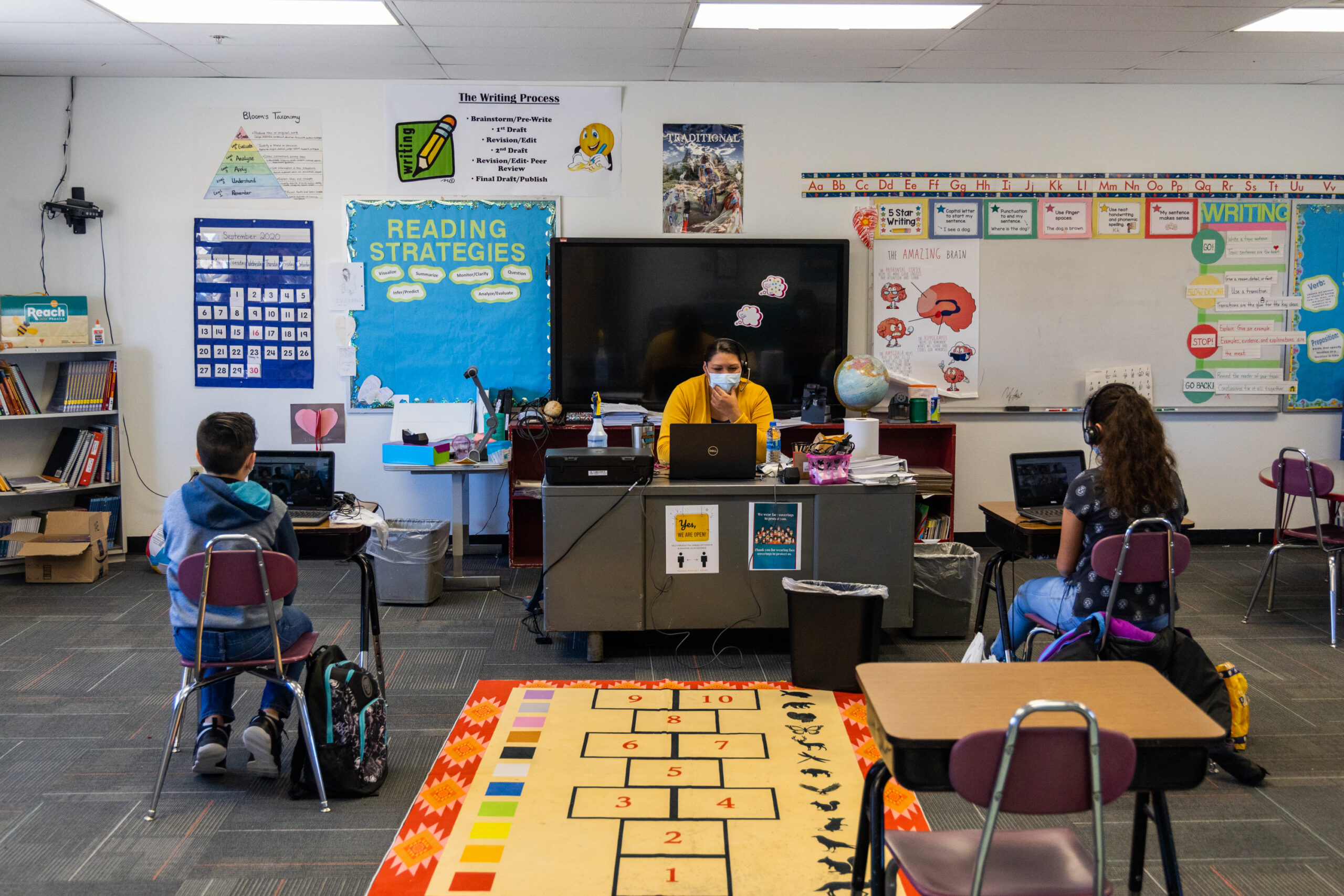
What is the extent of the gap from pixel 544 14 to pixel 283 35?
4.50 feet

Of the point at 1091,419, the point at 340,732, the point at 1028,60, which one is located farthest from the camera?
the point at 1028,60

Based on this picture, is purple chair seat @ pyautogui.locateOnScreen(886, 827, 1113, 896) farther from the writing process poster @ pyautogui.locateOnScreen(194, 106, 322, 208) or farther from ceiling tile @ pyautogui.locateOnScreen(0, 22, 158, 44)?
the writing process poster @ pyautogui.locateOnScreen(194, 106, 322, 208)

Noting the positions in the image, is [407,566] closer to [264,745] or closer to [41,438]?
[264,745]

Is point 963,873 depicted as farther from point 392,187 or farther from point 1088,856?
point 392,187

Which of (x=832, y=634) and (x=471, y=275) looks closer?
(x=832, y=634)

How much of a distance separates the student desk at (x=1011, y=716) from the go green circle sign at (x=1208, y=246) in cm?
450

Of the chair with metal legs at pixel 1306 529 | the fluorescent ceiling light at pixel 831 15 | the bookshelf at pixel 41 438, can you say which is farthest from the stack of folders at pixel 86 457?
the chair with metal legs at pixel 1306 529

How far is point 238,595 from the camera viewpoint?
8.53 ft

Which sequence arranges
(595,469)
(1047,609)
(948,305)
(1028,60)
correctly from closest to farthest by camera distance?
(1047,609), (595,469), (1028,60), (948,305)

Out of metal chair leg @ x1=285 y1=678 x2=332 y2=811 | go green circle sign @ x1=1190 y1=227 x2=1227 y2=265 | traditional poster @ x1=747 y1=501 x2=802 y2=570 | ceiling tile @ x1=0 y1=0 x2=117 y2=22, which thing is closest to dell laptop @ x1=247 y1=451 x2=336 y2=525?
metal chair leg @ x1=285 y1=678 x2=332 y2=811

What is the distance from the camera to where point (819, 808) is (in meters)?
2.66

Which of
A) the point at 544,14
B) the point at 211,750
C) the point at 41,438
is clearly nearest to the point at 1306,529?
the point at 544,14

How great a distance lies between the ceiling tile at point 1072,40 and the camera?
4.55 metres

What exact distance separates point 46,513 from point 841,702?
4.44 metres
